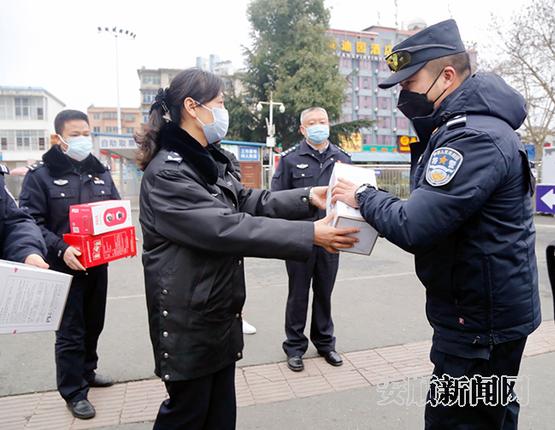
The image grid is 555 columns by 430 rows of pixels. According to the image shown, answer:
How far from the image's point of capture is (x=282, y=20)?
2889 cm

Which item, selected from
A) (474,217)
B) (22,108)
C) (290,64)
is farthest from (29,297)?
(22,108)

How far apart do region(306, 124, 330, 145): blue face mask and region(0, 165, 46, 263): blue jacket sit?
2.37m

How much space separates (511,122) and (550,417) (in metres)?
2.11

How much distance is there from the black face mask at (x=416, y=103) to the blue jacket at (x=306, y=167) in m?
1.88

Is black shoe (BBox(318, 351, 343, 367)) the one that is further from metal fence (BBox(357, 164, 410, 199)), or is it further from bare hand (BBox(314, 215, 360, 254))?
metal fence (BBox(357, 164, 410, 199))

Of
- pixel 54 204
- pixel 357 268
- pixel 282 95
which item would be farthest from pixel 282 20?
pixel 54 204

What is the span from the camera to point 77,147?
3361 millimetres

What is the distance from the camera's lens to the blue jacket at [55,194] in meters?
3.10

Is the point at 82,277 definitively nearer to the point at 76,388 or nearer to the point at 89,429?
the point at 76,388

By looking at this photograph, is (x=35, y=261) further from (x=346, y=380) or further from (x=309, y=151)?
(x=309, y=151)

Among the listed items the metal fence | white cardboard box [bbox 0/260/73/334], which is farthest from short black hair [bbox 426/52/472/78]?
the metal fence

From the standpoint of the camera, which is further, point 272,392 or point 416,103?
point 272,392

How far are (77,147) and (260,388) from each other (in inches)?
89.5

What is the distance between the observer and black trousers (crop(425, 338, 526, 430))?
1886mm
